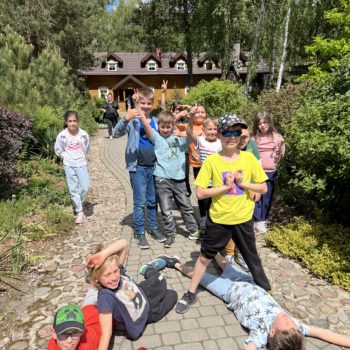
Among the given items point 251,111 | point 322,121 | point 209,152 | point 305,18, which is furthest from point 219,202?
point 305,18

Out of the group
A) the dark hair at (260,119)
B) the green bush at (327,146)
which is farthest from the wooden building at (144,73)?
the green bush at (327,146)

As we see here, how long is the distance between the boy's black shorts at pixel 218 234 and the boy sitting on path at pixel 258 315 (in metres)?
0.54

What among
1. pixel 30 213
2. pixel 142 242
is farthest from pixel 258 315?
pixel 30 213

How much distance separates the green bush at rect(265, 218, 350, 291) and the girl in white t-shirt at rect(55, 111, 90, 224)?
10.3ft

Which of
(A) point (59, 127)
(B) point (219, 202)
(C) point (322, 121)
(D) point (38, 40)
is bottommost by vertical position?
(A) point (59, 127)

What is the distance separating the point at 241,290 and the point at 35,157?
285 inches

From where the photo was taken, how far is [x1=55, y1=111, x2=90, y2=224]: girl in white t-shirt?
5.54m

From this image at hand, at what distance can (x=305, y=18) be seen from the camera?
22047mm

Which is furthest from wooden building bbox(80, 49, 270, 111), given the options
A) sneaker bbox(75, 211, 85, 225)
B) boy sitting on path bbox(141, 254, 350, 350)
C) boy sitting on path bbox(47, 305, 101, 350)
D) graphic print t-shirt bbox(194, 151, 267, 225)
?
boy sitting on path bbox(47, 305, 101, 350)

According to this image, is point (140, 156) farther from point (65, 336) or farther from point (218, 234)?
point (65, 336)

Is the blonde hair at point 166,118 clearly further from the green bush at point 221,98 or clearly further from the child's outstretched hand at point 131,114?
the green bush at point 221,98

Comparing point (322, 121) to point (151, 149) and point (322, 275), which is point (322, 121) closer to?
point (322, 275)

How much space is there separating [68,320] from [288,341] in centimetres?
166

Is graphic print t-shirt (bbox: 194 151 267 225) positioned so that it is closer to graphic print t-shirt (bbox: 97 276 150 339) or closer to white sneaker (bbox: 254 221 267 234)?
graphic print t-shirt (bbox: 97 276 150 339)
